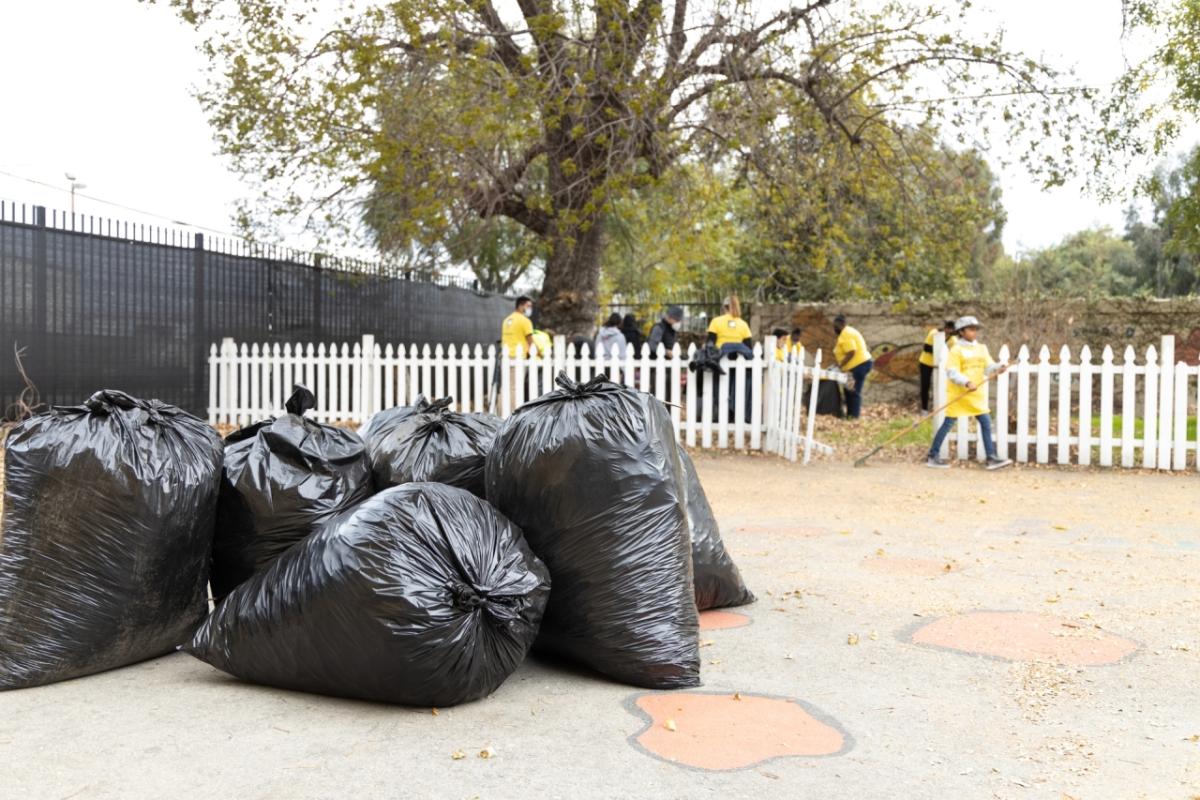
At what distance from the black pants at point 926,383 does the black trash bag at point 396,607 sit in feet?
44.1

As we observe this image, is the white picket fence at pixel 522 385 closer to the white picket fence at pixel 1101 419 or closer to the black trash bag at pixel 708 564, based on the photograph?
the white picket fence at pixel 1101 419

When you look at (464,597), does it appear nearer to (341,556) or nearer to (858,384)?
(341,556)

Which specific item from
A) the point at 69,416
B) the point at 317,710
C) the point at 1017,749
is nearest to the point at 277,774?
the point at 317,710

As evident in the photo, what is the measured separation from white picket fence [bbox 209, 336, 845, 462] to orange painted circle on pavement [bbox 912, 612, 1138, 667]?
560 cm

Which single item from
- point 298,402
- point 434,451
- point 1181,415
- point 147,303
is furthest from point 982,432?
point 147,303

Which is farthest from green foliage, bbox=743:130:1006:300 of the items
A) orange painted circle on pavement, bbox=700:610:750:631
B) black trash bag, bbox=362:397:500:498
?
black trash bag, bbox=362:397:500:498

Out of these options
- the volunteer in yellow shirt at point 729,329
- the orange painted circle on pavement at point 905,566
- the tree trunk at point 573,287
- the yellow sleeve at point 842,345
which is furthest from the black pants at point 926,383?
the orange painted circle on pavement at point 905,566

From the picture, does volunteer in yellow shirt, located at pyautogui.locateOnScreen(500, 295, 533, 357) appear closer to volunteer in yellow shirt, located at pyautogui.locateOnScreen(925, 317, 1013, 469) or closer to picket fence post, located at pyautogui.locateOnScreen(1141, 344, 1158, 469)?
volunteer in yellow shirt, located at pyautogui.locateOnScreen(925, 317, 1013, 469)

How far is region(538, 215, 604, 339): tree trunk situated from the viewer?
1401cm

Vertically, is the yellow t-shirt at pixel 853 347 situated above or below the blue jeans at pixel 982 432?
above

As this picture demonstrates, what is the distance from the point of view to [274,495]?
386 cm

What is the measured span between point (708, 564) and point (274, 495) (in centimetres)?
185

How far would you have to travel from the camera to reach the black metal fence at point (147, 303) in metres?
10.6

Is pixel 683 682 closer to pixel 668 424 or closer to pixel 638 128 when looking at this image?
pixel 668 424
